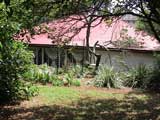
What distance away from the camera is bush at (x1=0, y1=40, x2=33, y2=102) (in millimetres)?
12523

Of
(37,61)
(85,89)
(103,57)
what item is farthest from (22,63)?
(37,61)

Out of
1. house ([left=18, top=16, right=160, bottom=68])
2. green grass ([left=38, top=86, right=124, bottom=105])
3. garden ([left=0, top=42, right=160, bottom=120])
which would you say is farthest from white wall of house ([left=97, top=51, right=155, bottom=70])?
green grass ([left=38, top=86, right=124, bottom=105])

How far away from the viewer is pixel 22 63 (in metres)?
13.0

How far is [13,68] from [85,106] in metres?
2.61

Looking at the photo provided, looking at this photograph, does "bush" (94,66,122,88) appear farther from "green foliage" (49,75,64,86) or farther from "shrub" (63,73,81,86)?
"green foliage" (49,75,64,86)

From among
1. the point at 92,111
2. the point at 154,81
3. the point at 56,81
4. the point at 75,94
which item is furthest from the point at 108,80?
the point at 92,111

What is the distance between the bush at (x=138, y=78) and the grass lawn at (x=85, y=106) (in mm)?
1282

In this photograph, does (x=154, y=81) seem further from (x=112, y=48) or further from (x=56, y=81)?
(x=112, y=48)

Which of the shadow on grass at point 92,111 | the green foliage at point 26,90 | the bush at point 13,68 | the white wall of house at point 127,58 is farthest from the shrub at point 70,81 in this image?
the white wall of house at point 127,58

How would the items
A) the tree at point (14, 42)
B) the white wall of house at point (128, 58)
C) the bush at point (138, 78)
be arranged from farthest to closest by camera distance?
1. the white wall of house at point (128, 58)
2. the bush at point (138, 78)
3. the tree at point (14, 42)

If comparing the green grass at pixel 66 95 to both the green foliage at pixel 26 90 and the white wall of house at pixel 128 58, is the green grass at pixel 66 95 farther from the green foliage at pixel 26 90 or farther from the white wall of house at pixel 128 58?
the white wall of house at pixel 128 58

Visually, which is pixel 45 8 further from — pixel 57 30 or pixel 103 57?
pixel 103 57

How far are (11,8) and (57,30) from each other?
1.64 meters

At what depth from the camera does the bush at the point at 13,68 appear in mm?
12523
